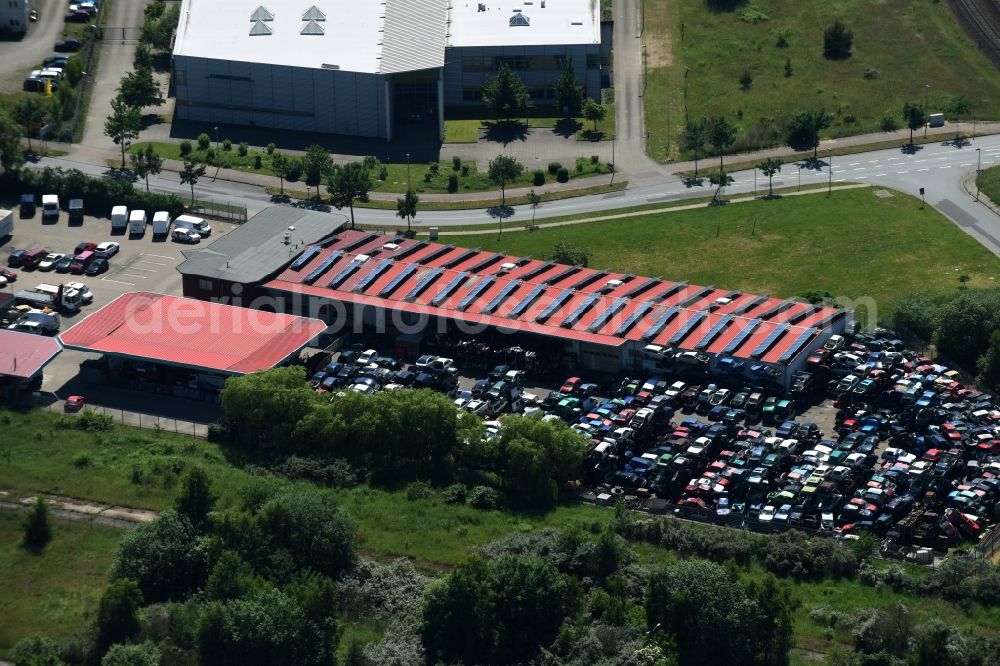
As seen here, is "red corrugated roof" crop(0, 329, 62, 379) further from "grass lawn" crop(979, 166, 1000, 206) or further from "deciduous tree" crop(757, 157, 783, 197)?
"grass lawn" crop(979, 166, 1000, 206)

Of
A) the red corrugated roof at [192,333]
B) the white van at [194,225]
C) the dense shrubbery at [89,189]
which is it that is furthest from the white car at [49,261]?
the red corrugated roof at [192,333]

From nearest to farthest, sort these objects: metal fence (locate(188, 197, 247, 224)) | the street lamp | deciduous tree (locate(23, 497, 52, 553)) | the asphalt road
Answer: deciduous tree (locate(23, 497, 52, 553))
metal fence (locate(188, 197, 247, 224))
the asphalt road
the street lamp

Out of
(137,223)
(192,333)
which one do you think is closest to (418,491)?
(192,333)

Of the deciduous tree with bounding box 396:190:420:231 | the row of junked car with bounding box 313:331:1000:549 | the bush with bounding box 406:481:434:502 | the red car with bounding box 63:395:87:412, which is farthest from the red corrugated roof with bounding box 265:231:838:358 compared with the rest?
the bush with bounding box 406:481:434:502

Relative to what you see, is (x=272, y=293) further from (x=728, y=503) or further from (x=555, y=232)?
(x=728, y=503)

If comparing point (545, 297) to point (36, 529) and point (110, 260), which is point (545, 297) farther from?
point (36, 529)

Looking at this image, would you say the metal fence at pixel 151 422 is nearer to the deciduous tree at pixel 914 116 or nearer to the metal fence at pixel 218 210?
the metal fence at pixel 218 210

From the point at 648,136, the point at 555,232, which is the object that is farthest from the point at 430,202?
the point at 648,136
